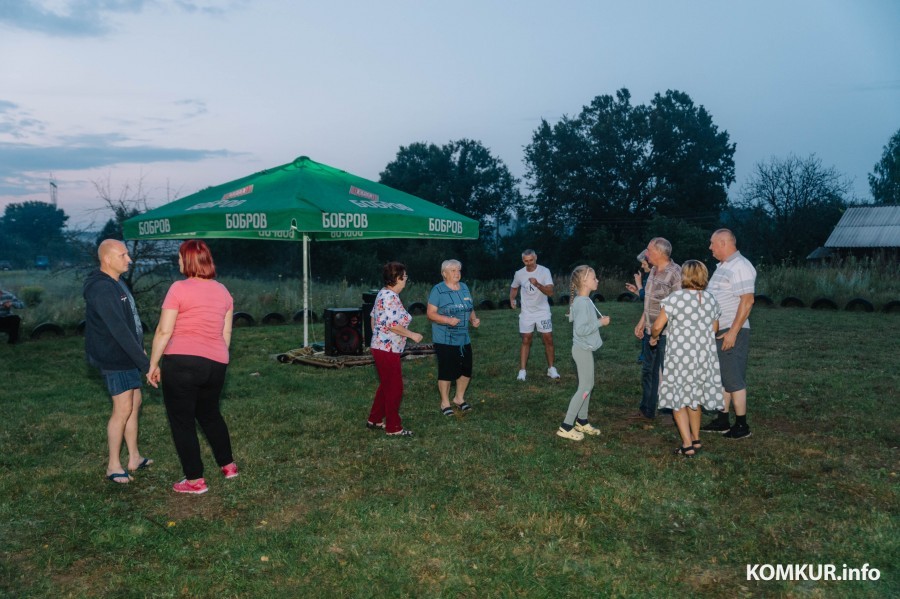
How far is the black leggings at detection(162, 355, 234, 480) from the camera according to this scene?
A: 5.02 m

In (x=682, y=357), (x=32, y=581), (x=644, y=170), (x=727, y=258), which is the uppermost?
(x=644, y=170)

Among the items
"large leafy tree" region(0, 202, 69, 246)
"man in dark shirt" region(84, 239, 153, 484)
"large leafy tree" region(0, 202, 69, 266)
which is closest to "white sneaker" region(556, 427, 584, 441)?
"man in dark shirt" region(84, 239, 153, 484)

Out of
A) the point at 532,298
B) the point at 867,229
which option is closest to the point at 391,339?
the point at 532,298

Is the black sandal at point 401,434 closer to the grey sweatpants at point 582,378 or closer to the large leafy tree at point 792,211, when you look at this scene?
the grey sweatpants at point 582,378

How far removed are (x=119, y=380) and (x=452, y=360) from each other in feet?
11.6

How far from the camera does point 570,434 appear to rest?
22.2ft

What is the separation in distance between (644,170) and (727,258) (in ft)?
161

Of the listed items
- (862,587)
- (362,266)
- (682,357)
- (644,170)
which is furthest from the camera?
(644,170)

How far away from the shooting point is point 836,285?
20656 mm

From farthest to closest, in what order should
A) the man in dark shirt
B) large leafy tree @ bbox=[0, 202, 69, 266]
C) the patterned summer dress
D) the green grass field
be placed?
large leafy tree @ bbox=[0, 202, 69, 266] < the patterned summer dress < the man in dark shirt < the green grass field

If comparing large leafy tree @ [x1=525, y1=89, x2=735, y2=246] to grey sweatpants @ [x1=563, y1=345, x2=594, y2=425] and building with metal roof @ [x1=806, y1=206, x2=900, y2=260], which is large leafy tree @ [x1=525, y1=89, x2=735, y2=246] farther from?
grey sweatpants @ [x1=563, y1=345, x2=594, y2=425]

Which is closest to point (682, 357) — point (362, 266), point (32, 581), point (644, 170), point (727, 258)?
point (727, 258)

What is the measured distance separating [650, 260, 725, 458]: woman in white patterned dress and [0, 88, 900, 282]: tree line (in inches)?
1496

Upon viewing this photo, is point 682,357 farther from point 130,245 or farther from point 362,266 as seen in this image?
point 362,266
